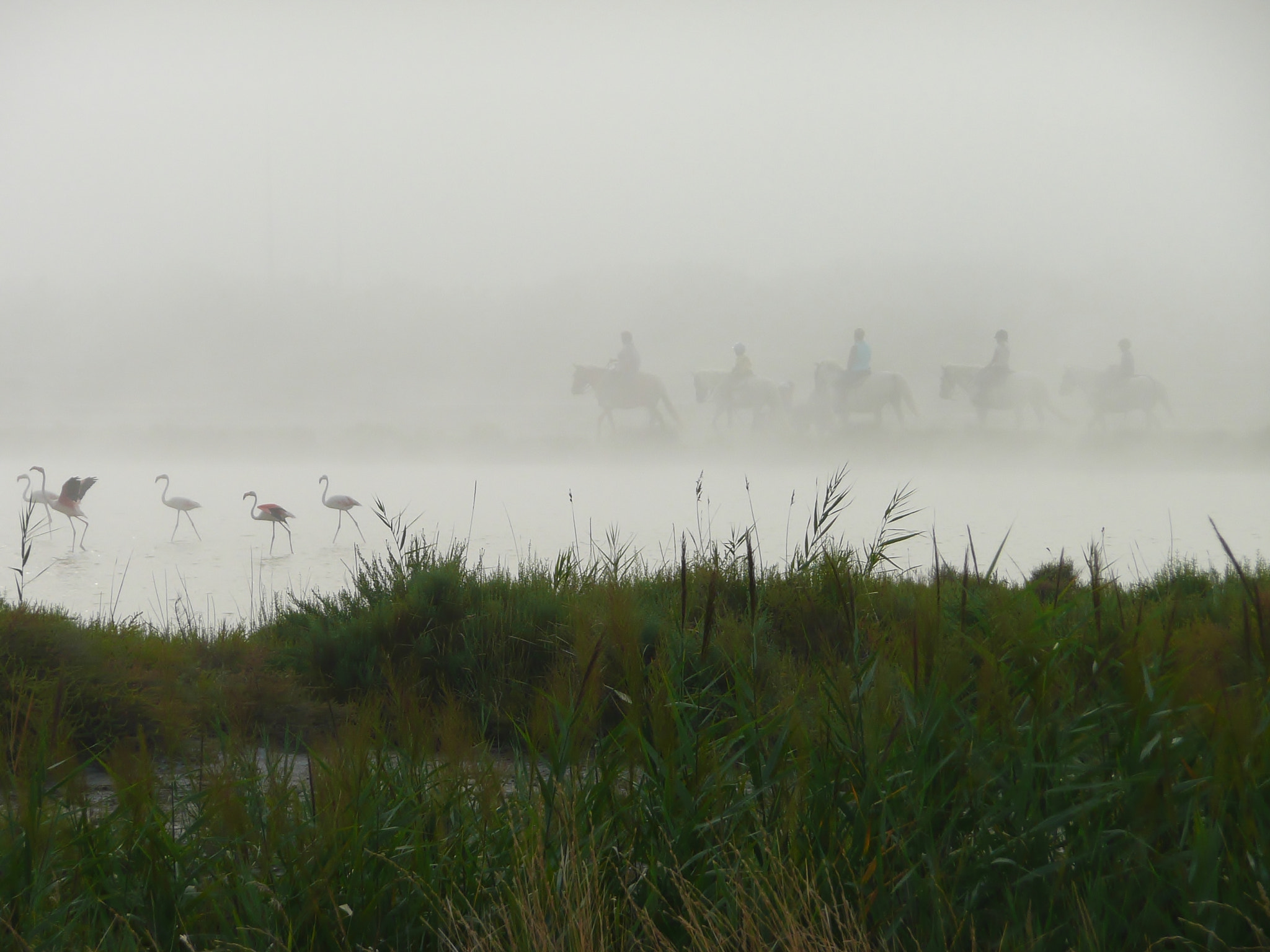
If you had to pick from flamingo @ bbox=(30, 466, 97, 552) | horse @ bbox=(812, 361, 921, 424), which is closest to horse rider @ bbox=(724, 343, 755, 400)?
horse @ bbox=(812, 361, 921, 424)

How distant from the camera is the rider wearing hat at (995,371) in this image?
2172 cm

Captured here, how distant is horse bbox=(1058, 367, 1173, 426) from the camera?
22719 mm

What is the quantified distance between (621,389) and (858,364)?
653 centimetres

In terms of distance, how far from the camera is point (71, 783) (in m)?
1.56

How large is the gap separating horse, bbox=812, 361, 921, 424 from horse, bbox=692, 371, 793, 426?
1272mm

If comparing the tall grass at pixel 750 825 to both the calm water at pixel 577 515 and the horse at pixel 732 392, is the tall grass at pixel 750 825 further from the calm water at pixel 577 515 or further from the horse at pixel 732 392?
the horse at pixel 732 392

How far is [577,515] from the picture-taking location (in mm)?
13406

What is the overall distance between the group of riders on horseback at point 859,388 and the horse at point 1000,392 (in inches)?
0.9

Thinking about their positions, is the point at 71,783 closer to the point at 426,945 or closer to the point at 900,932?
the point at 426,945

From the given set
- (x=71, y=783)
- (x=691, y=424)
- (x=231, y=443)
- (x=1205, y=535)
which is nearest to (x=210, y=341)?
(x=231, y=443)

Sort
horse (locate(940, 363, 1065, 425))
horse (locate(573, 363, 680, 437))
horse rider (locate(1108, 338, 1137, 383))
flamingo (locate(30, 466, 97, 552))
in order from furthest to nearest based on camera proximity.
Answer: horse rider (locate(1108, 338, 1137, 383)) → horse (locate(573, 363, 680, 437)) → horse (locate(940, 363, 1065, 425)) → flamingo (locate(30, 466, 97, 552))

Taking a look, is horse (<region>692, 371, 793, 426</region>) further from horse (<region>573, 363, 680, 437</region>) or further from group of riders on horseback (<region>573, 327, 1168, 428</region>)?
horse (<region>573, 363, 680, 437</region>)

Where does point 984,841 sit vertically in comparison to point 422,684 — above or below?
above

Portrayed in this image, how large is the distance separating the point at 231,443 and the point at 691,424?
17564 mm
